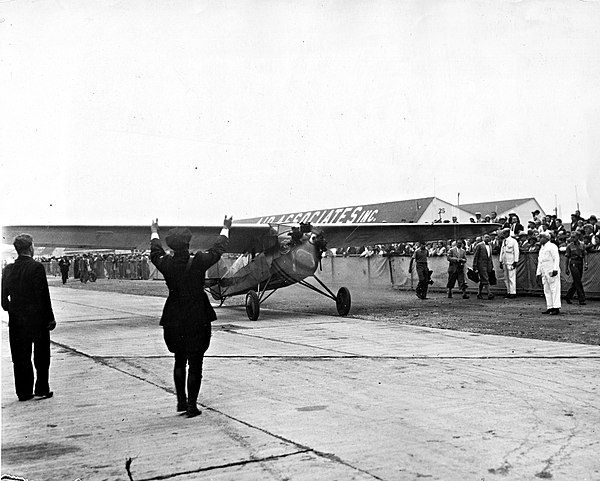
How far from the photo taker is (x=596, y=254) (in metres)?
16.6

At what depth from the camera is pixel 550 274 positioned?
13867mm

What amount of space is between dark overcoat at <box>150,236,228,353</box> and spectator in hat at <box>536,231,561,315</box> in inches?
389

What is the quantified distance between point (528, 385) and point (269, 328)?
664 cm

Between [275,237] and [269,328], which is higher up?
[275,237]

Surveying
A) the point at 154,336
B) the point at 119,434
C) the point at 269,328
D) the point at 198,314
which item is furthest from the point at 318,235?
the point at 119,434

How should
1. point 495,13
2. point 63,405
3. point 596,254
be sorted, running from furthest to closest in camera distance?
point 596,254
point 495,13
point 63,405

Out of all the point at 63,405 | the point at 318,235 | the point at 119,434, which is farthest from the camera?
the point at 318,235

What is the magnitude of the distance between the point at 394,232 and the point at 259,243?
3825 millimetres

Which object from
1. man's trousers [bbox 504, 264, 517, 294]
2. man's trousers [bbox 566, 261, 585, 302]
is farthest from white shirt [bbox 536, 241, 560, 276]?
man's trousers [bbox 504, 264, 517, 294]

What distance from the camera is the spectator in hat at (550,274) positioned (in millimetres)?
13773

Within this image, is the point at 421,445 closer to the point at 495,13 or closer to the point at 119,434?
the point at 119,434

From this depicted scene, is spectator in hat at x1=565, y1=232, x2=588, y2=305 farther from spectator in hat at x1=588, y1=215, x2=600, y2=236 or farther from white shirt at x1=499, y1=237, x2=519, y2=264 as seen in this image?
white shirt at x1=499, y1=237, x2=519, y2=264

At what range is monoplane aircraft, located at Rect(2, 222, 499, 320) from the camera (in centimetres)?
1398

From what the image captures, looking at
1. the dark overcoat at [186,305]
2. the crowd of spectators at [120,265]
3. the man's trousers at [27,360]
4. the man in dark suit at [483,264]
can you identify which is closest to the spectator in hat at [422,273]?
the man in dark suit at [483,264]
